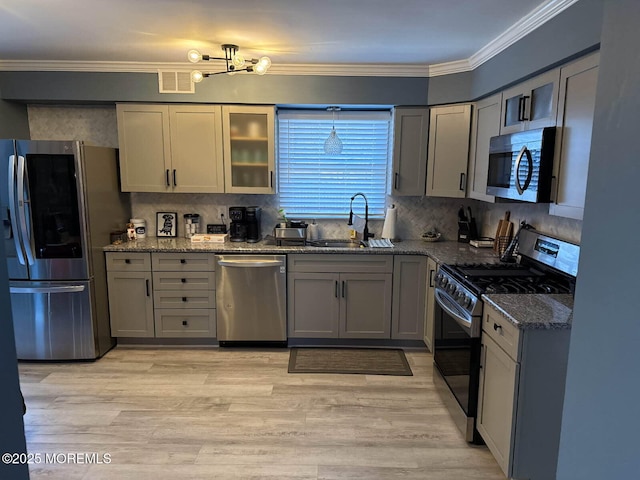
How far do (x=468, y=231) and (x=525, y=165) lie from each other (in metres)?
1.58

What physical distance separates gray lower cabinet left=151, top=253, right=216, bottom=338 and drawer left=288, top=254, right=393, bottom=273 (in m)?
0.75

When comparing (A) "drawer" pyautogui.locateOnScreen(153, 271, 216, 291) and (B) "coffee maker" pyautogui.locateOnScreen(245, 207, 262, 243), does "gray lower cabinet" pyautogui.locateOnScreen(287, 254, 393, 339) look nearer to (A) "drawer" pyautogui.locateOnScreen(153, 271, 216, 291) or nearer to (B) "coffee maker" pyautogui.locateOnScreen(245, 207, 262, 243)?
(B) "coffee maker" pyautogui.locateOnScreen(245, 207, 262, 243)

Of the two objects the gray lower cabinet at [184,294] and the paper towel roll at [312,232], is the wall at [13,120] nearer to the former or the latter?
the gray lower cabinet at [184,294]

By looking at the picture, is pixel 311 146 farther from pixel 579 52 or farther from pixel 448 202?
pixel 579 52

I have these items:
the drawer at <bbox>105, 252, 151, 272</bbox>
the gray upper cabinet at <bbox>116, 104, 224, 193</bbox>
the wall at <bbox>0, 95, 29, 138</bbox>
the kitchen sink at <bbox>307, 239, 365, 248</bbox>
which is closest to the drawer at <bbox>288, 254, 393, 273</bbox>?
the kitchen sink at <bbox>307, 239, 365, 248</bbox>

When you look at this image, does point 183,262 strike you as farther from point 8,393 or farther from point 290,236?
point 8,393

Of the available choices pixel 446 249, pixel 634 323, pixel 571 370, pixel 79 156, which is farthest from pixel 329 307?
pixel 634 323

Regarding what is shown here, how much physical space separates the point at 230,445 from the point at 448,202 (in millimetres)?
2934

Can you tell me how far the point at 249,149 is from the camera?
3758 millimetres

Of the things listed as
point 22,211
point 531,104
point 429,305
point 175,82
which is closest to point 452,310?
point 429,305

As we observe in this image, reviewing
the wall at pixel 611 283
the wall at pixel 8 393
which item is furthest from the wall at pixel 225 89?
the wall at pixel 8 393

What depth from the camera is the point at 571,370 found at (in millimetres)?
1019

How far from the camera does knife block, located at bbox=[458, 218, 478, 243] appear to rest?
395 cm

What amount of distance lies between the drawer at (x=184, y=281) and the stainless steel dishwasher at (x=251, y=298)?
86 millimetres
